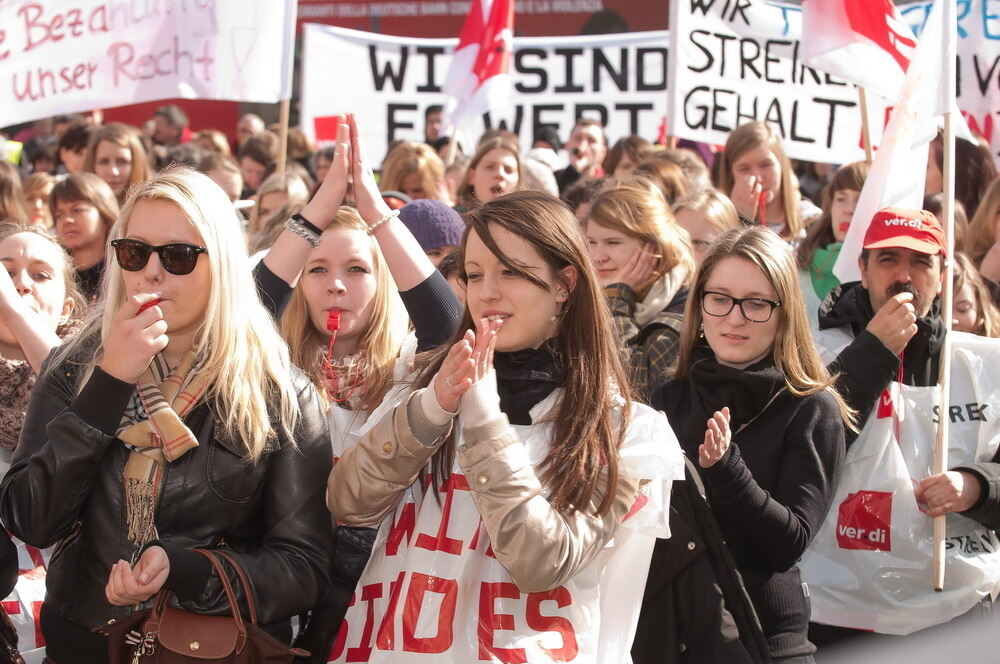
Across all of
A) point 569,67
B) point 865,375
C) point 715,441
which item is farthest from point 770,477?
point 569,67

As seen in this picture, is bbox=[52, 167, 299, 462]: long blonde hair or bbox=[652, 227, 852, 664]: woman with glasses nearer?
bbox=[52, 167, 299, 462]: long blonde hair

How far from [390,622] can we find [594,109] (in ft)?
26.2

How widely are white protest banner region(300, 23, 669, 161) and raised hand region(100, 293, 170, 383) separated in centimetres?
775

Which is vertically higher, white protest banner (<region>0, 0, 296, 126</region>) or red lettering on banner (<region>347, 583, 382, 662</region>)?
white protest banner (<region>0, 0, 296, 126</region>)

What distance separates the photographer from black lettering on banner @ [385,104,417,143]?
408 inches

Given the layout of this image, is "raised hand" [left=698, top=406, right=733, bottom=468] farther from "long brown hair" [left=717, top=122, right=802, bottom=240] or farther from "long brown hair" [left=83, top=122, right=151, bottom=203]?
"long brown hair" [left=83, top=122, right=151, bottom=203]

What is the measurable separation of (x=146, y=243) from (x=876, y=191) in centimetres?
273

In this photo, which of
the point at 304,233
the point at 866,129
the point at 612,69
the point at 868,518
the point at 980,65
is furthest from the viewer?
the point at 612,69

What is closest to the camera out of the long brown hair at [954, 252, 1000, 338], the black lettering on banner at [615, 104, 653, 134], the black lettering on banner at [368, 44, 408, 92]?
the long brown hair at [954, 252, 1000, 338]

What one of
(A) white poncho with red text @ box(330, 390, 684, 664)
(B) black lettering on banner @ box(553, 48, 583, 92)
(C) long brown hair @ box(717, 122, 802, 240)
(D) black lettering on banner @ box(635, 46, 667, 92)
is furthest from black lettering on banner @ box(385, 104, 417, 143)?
(A) white poncho with red text @ box(330, 390, 684, 664)

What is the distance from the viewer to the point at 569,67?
1029 cm

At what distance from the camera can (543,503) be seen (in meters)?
2.63

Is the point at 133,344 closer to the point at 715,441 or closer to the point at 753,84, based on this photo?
the point at 715,441

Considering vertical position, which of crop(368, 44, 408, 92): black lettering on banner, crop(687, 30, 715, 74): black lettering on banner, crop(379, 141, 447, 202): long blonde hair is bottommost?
crop(379, 141, 447, 202): long blonde hair
